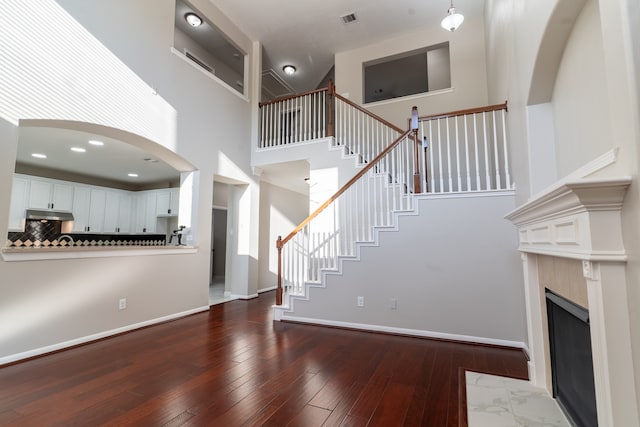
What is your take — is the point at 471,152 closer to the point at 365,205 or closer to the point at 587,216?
the point at 365,205

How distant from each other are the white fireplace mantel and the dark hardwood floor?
4.27 feet

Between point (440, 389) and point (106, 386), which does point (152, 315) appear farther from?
point (440, 389)

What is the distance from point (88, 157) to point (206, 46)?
3242 mm

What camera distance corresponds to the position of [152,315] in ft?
13.2

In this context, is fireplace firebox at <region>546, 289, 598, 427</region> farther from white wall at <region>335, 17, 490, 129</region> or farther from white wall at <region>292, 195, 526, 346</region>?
white wall at <region>335, 17, 490, 129</region>

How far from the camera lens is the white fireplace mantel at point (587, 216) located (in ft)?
3.46

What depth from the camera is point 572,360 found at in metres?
1.75

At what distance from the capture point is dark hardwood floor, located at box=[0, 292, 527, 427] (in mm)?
1913

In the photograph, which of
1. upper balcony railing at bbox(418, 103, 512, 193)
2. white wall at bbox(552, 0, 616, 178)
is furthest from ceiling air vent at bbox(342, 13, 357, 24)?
white wall at bbox(552, 0, 616, 178)

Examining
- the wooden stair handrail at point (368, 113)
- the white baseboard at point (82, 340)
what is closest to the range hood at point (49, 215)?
the white baseboard at point (82, 340)

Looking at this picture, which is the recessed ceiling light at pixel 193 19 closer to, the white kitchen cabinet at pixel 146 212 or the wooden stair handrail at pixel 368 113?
the wooden stair handrail at pixel 368 113

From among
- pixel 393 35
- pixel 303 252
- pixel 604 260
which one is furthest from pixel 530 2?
pixel 393 35

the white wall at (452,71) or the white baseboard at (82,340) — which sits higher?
the white wall at (452,71)

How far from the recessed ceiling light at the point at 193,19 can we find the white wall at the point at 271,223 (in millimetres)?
3146
